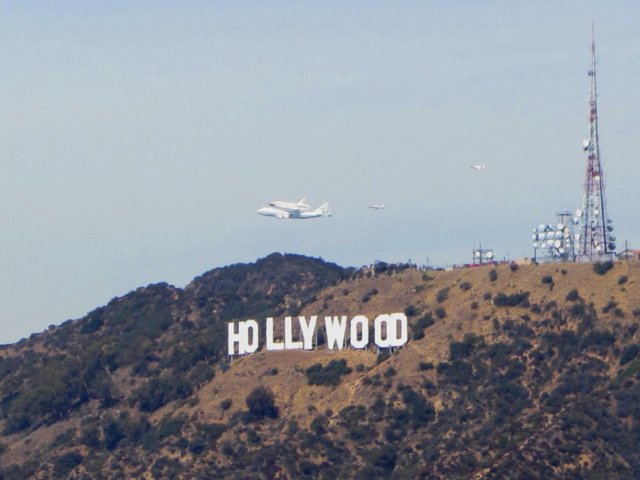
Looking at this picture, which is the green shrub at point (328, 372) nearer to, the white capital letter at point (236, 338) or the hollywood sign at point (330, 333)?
the hollywood sign at point (330, 333)

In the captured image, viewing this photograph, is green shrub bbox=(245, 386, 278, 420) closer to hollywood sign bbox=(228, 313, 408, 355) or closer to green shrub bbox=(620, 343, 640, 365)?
hollywood sign bbox=(228, 313, 408, 355)

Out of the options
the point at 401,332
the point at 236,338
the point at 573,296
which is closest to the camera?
the point at 573,296

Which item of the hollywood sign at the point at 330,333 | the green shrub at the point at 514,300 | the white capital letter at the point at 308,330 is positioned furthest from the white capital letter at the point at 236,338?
the green shrub at the point at 514,300

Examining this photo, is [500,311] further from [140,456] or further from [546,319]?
[140,456]

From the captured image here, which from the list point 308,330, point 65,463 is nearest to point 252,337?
point 308,330

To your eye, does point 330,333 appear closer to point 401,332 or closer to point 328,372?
point 328,372

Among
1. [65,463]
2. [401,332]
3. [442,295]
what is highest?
[442,295]
